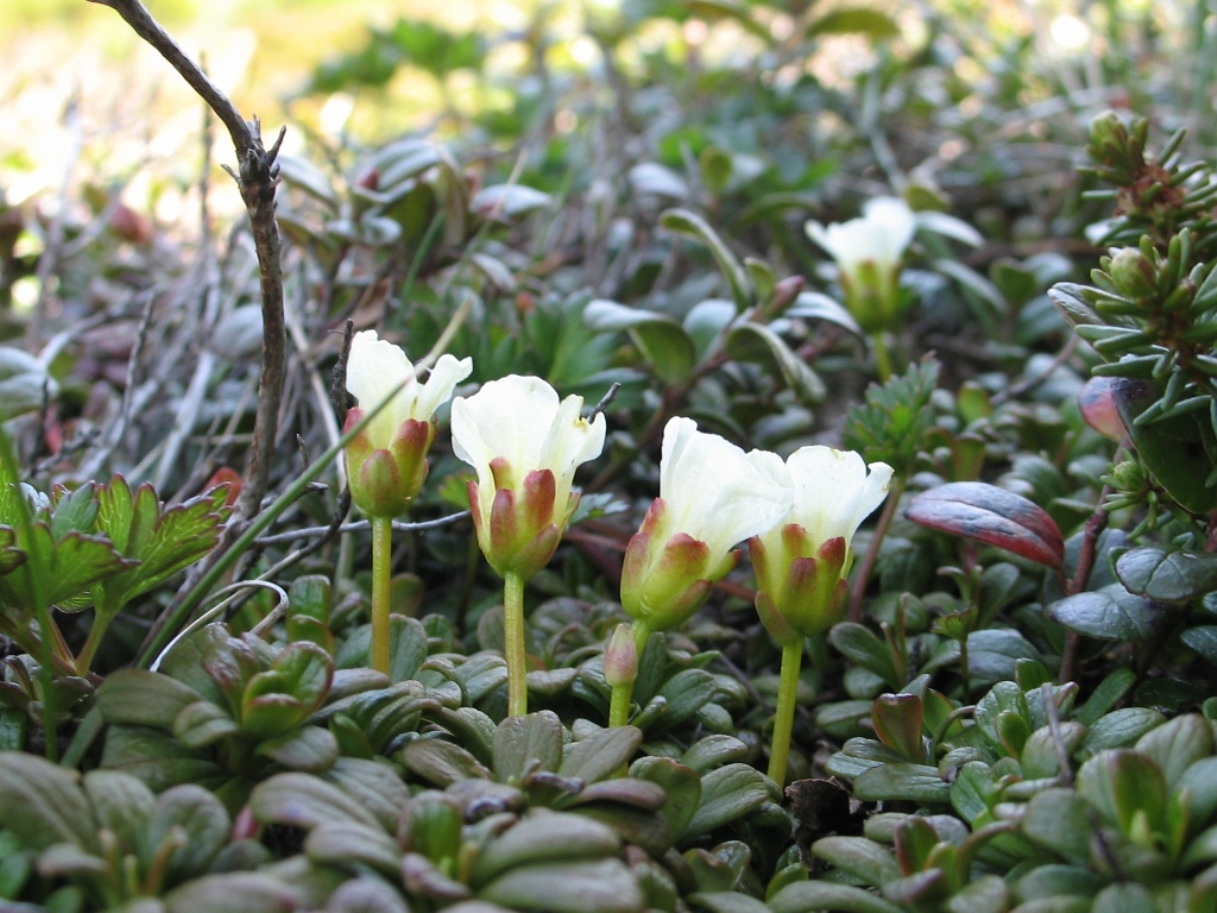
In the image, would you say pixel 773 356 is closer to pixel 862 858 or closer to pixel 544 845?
pixel 862 858

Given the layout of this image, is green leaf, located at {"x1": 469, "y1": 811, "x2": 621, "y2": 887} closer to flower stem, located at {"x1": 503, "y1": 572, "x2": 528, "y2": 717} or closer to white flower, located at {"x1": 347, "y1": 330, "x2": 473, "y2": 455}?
flower stem, located at {"x1": 503, "y1": 572, "x2": 528, "y2": 717}

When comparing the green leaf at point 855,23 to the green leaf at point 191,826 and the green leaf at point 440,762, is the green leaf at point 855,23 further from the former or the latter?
the green leaf at point 191,826

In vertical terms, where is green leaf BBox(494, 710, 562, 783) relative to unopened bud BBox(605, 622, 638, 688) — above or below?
below

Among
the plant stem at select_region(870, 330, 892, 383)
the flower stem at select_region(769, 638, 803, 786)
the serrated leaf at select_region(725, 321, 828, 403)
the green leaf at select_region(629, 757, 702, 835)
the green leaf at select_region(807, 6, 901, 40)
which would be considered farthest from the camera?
the green leaf at select_region(807, 6, 901, 40)

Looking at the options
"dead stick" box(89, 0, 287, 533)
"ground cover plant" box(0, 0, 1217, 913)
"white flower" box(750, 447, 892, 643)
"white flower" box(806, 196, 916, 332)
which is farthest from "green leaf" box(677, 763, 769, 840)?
"white flower" box(806, 196, 916, 332)

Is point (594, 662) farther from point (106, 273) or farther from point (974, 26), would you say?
point (974, 26)

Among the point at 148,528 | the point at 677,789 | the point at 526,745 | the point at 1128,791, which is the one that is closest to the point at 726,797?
the point at 677,789

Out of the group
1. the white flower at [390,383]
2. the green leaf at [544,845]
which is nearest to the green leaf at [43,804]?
the green leaf at [544,845]
